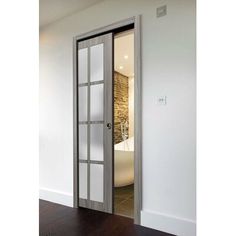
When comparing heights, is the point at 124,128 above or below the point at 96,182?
above

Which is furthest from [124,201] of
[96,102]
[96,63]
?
[96,63]

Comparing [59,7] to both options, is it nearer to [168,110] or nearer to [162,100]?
[162,100]

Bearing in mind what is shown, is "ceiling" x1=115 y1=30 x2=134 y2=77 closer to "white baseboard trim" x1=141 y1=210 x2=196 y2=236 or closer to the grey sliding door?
the grey sliding door

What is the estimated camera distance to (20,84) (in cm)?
64

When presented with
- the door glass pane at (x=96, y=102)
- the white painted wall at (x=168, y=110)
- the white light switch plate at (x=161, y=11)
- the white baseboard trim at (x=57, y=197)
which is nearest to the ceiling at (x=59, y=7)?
the white painted wall at (x=168, y=110)

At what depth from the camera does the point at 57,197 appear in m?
3.24

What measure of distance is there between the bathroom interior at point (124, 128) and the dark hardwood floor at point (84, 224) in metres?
0.24

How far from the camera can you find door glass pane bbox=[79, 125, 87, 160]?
3068 mm

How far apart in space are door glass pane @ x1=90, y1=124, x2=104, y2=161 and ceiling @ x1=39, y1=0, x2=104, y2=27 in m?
1.56

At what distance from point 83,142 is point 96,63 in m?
1.07
